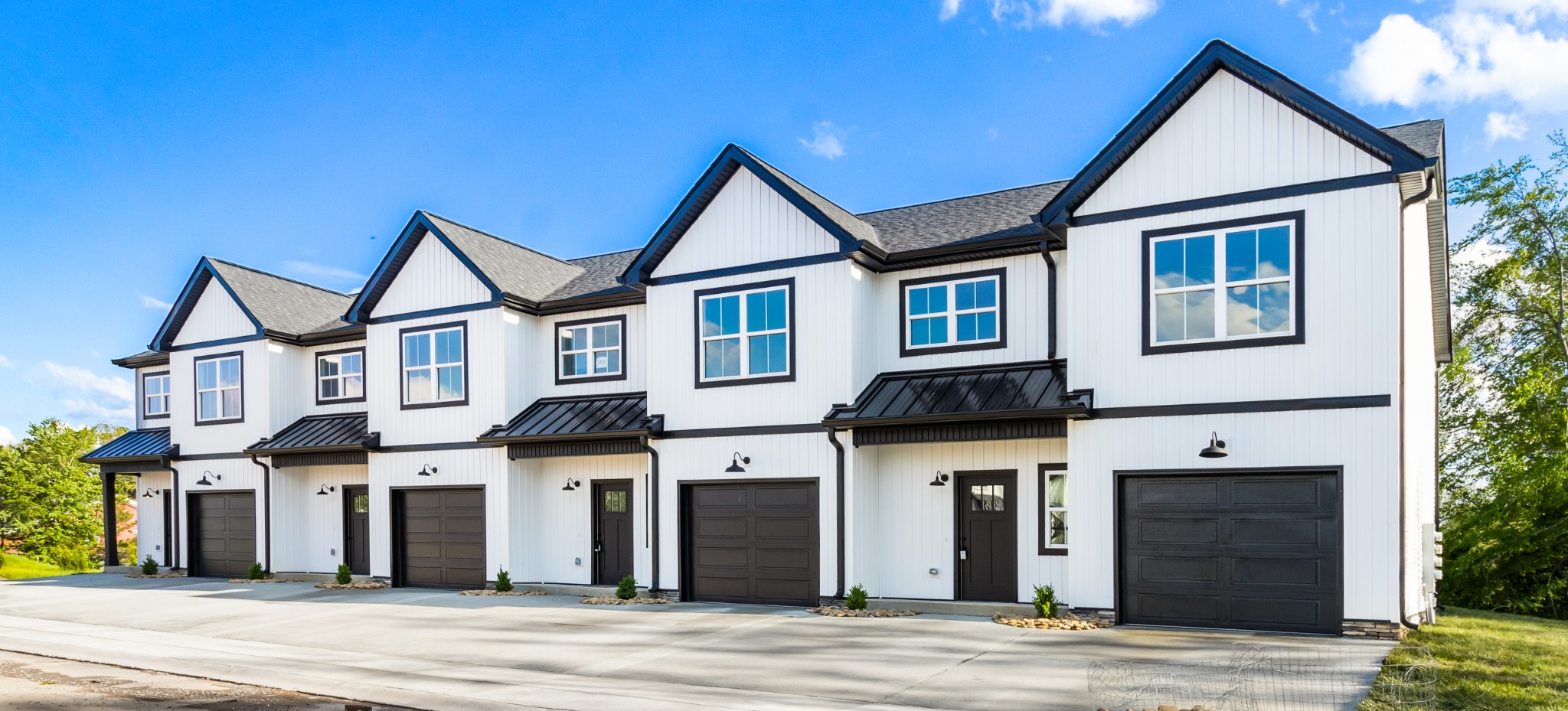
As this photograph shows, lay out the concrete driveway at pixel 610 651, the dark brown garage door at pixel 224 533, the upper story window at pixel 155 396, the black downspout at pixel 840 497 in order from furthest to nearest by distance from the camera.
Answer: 1. the upper story window at pixel 155 396
2. the dark brown garage door at pixel 224 533
3. the black downspout at pixel 840 497
4. the concrete driveway at pixel 610 651

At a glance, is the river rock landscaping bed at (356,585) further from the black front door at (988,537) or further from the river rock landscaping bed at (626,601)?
the black front door at (988,537)

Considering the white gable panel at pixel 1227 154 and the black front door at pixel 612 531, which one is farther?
the black front door at pixel 612 531

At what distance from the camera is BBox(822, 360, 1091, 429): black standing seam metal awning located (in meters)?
14.0

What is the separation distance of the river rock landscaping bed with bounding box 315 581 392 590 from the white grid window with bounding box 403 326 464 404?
376cm

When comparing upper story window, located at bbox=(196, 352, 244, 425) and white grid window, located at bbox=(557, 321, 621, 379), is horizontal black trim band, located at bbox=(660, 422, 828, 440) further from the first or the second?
upper story window, located at bbox=(196, 352, 244, 425)

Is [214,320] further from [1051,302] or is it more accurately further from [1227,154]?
[1227,154]

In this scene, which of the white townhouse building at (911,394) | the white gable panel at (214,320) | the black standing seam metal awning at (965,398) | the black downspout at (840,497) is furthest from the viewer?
the white gable panel at (214,320)

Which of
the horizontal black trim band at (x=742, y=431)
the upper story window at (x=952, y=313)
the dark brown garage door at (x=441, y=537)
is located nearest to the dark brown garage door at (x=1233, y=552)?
the upper story window at (x=952, y=313)

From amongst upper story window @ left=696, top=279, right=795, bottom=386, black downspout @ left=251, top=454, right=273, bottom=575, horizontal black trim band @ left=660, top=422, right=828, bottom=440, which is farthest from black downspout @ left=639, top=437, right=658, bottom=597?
black downspout @ left=251, top=454, right=273, bottom=575

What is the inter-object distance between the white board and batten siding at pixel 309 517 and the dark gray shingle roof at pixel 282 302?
3348 mm

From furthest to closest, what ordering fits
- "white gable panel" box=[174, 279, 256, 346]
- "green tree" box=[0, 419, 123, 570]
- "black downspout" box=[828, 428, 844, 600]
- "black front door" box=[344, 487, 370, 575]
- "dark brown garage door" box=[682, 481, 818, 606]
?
"green tree" box=[0, 419, 123, 570] < "white gable panel" box=[174, 279, 256, 346] < "black front door" box=[344, 487, 370, 575] < "dark brown garage door" box=[682, 481, 818, 606] < "black downspout" box=[828, 428, 844, 600]

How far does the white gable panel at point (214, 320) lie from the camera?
2375 cm

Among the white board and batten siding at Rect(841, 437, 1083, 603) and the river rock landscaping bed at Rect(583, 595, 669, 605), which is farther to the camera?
the river rock landscaping bed at Rect(583, 595, 669, 605)

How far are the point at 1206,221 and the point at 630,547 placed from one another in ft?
37.4
